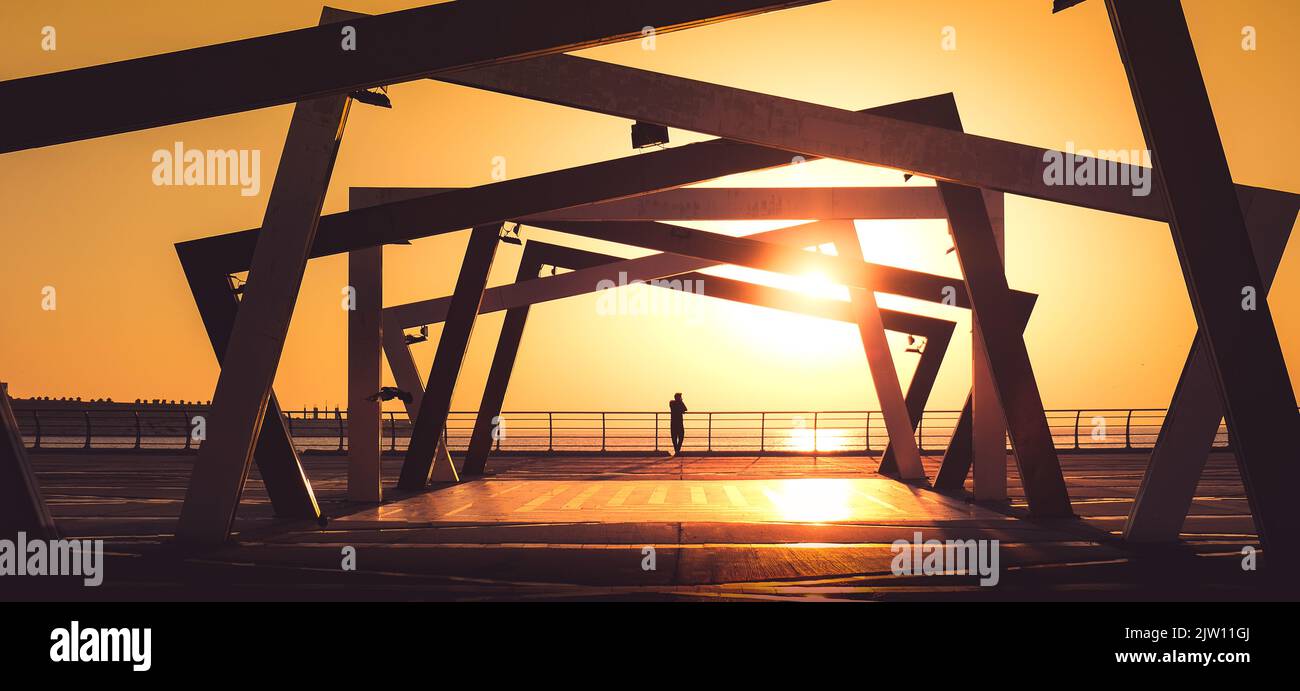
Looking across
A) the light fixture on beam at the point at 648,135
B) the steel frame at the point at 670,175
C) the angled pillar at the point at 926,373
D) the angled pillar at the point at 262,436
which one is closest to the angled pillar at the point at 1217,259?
the steel frame at the point at 670,175

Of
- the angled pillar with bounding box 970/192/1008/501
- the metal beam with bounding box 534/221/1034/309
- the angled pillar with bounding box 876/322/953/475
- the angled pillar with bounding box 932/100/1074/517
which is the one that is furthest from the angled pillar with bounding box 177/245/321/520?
the angled pillar with bounding box 876/322/953/475

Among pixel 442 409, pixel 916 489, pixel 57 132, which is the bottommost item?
pixel 916 489

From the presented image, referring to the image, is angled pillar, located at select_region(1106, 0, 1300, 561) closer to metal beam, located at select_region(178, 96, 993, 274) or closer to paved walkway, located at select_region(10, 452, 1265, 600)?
paved walkway, located at select_region(10, 452, 1265, 600)

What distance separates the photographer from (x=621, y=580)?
24.7 ft

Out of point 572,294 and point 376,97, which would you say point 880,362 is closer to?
point 572,294

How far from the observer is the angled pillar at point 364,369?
47.9ft

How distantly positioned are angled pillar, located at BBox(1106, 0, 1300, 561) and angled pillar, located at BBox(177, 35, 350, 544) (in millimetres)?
7521

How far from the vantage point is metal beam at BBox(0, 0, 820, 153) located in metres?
7.12

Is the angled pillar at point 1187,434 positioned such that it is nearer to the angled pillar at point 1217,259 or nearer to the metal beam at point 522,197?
the angled pillar at point 1217,259

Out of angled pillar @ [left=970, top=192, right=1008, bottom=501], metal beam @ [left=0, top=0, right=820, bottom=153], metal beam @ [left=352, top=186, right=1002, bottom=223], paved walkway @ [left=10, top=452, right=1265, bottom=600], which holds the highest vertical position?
metal beam @ [left=352, top=186, right=1002, bottom=223]

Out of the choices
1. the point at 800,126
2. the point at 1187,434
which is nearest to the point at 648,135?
the point at 800,126
